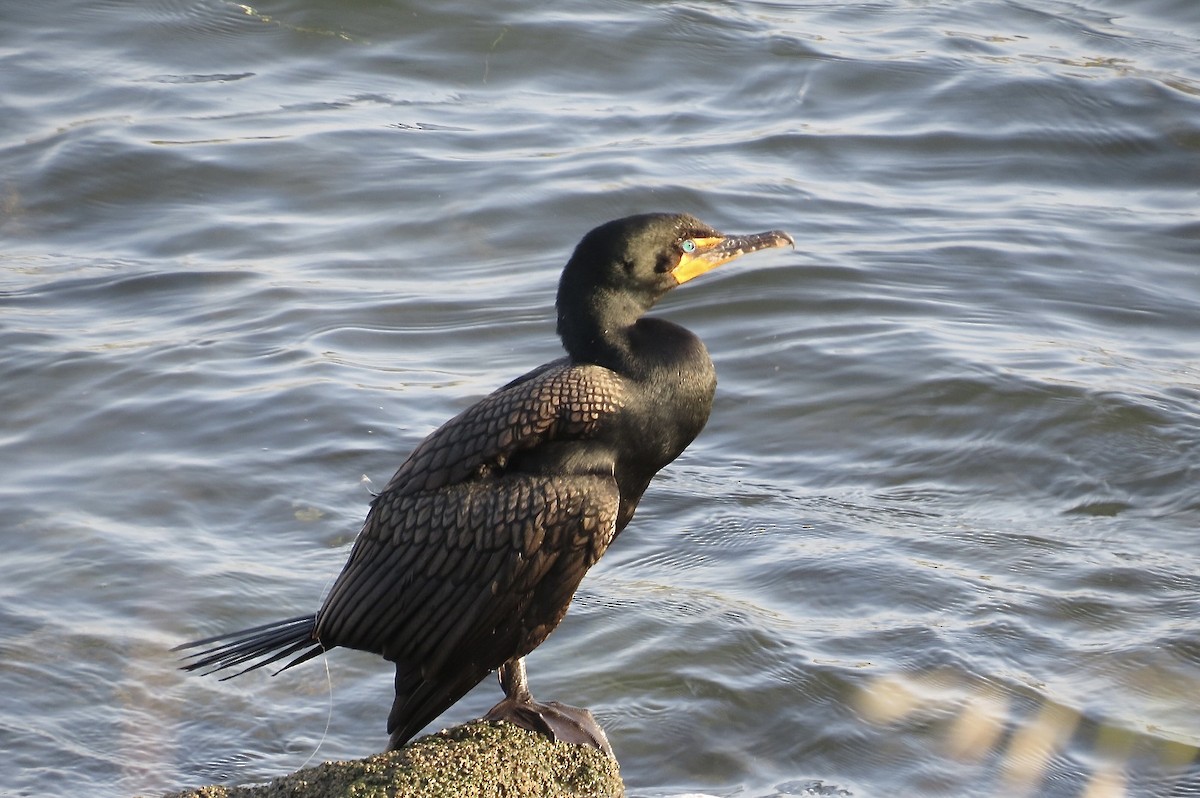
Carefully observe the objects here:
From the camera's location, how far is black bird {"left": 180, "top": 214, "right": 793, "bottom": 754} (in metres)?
4.78

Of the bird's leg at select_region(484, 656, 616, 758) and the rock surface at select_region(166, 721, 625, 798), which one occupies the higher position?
the rock surface at select_region(166, 721, 625, 798)

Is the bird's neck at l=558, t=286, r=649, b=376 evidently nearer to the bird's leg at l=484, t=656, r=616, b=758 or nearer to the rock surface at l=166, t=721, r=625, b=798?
the bird's leg at l=484, t=656, r=616, b=758

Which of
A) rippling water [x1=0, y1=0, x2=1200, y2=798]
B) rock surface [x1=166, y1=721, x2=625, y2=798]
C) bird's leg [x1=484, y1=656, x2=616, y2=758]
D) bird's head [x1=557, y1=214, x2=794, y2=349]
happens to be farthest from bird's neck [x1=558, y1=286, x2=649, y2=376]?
rippling water [x1=0, y1=0, x2=1200, y2=798]

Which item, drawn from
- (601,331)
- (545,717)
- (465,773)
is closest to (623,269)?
(601,331)

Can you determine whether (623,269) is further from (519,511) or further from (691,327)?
(691,327)

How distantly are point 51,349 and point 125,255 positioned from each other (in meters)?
1.53

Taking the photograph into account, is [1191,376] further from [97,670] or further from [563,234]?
[97,670]

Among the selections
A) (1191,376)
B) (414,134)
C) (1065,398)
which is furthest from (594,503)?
(414,134)

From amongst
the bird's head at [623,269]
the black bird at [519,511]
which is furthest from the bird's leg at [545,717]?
the bird's head at [623,269]

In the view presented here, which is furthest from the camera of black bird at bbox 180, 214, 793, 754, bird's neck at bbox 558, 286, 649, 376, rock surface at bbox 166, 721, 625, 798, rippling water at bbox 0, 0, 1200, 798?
rippling water at bbox 0, 0, 1200, 798

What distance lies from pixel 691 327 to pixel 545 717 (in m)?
5.36

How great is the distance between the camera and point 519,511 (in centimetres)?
479

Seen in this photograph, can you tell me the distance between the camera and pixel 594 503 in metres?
4.82

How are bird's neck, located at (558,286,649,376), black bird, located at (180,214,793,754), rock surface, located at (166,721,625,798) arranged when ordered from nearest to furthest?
rock surface, located at (166,721,625,798) < black bird, located at (180,214,793,754) < bird's neck, located at (558,286,649,376)
